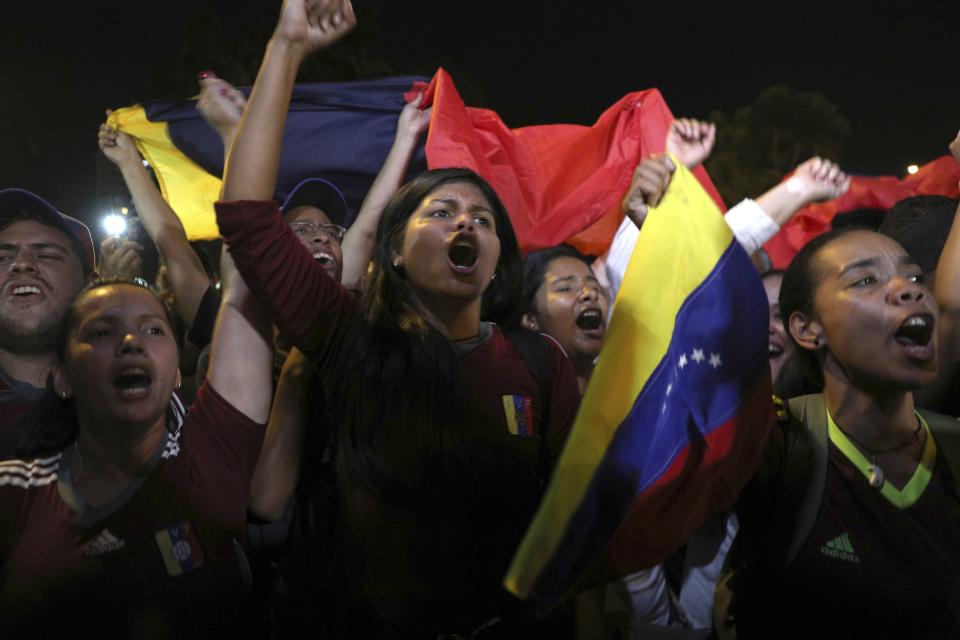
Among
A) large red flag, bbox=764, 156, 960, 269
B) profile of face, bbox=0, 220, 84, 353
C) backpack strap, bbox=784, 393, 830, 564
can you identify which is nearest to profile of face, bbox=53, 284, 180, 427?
profile of face, bbox=0, 220, 84, 353

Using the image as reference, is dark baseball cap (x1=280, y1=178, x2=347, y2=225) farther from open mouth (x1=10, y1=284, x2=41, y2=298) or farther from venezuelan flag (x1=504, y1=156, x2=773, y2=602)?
venezuelan flag (x1=504, y1=156, x2=773, y2=602)

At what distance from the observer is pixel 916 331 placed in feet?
7.91

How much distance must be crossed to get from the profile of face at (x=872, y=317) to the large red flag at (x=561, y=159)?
1852mm

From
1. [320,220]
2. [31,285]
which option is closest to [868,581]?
[320,220]

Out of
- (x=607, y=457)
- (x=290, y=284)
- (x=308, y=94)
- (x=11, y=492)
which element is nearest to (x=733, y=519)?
(x=607, y=457)

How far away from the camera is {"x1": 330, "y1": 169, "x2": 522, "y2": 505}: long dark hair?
233cm

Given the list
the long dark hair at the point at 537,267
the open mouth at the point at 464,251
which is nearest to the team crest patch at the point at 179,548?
the open mouth at the point at 464,251

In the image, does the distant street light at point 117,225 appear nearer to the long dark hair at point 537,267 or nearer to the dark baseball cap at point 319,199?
the dark baseball cap at point 319,199

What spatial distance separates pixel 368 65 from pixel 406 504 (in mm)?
14710

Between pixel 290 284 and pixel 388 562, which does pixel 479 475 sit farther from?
pixel 290 284

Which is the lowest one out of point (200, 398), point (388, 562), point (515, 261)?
point (388, 562)

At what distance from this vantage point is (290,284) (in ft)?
7.66

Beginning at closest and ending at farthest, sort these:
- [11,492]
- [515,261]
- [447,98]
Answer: [11,492] < [515,261] < [447,98]

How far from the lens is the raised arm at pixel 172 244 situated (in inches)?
152
